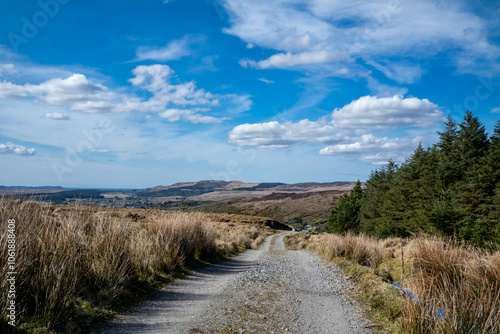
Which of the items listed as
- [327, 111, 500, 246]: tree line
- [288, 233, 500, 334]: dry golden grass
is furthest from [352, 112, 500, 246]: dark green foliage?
[288, 233, 500, 334]: dry golden grass

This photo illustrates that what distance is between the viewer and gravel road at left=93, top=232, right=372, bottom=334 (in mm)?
5094

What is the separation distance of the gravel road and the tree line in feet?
39.1

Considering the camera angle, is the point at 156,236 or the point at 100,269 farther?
the point at 156,236

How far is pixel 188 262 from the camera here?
1093cm

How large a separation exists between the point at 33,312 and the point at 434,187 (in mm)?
40664

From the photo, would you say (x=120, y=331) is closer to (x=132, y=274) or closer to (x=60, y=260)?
(x=60, y=260)

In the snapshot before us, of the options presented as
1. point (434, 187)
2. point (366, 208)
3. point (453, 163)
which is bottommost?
point (366, 208)

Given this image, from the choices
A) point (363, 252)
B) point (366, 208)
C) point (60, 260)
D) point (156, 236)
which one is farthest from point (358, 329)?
point (366, 208)

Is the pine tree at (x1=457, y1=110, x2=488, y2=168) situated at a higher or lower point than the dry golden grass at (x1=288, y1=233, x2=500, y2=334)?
A: higher

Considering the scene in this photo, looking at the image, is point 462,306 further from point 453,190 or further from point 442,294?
point 453,190

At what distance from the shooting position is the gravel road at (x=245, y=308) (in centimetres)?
509

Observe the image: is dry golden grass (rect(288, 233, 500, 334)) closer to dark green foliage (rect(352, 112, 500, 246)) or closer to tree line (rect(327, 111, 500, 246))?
tree line (rect(327, 111, 500, 246))

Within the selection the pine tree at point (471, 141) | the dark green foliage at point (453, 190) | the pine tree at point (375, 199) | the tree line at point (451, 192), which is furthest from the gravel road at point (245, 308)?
the pine tree at point (375, 199)

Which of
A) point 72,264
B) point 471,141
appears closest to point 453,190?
point 471,141
